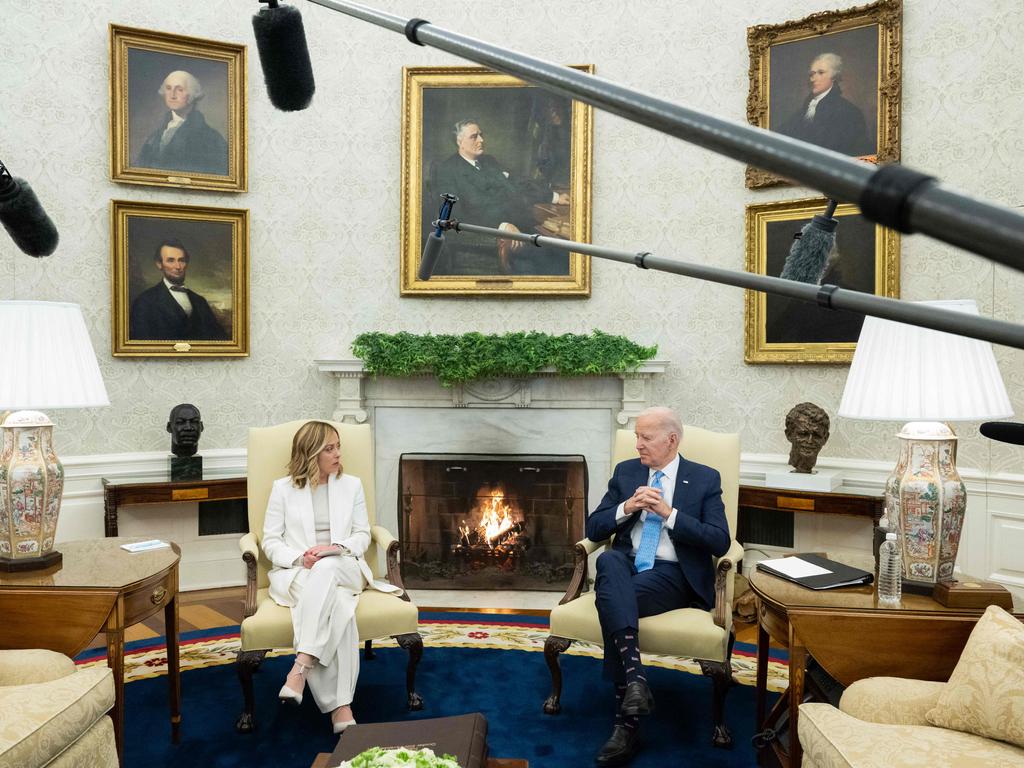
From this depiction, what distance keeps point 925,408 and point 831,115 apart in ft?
9.87

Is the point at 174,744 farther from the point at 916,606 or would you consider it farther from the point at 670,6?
the point at 670,6

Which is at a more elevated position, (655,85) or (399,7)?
(399,7)

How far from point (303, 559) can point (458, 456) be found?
214cm

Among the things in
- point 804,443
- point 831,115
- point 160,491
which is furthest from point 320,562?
point 831,115

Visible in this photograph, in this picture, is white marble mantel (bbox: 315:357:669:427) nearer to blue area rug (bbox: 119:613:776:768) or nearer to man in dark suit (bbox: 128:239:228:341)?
man in dark suit (bbox: 128:239:228:341)

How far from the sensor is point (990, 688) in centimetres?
209

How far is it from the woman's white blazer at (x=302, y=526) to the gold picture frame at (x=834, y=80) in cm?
308

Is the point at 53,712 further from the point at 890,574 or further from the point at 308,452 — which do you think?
the point at 890,574

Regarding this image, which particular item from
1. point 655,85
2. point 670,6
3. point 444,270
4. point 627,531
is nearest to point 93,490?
point 444,270

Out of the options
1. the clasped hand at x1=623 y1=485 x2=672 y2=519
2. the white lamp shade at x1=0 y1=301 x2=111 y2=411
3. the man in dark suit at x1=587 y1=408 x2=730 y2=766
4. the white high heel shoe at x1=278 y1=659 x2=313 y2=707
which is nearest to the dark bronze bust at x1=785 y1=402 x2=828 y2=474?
the man in dark suit at x1=587 y1=408 x2=730 y2=766

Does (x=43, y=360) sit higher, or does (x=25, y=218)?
(x=25, y=218)

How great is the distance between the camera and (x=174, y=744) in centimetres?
318

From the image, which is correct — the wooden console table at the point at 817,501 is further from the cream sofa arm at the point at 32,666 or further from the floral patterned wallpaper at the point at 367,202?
the cream sofa arm at the point at 32,666

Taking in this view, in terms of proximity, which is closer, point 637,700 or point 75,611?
point 75,611
